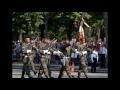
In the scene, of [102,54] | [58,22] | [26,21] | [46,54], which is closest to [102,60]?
[102,54]

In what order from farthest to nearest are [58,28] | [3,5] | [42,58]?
[58,28], [42,58], [3,5]

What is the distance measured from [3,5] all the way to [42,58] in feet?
17.7

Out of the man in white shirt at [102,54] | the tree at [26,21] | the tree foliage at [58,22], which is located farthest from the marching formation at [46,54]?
the tree at [26,21]

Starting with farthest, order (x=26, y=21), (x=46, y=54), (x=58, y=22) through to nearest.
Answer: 1. (x=58, y=22)
2. (x=26, y=21)
3. (x=46, y=54)

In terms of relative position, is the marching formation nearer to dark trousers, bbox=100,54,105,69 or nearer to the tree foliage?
dark trousers, bbox=100,54,105,69

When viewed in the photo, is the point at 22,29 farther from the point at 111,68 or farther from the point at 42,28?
the point at 111,68

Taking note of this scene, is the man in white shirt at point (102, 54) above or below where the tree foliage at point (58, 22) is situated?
below

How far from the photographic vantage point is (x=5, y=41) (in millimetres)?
12836

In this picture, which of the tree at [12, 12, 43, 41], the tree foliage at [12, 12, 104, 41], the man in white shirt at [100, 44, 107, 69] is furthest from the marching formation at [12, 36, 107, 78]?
the tree at [12, 12, 43, 41]

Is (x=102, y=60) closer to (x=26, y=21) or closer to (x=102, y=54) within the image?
(x=102, y=54)

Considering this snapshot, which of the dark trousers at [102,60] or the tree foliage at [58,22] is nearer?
the dark trousers at [102,60]

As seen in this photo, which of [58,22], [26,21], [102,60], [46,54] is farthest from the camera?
[58,22]

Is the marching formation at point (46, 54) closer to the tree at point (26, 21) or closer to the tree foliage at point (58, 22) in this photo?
the tree foliage at point (58, 22)
